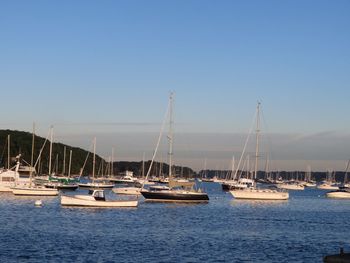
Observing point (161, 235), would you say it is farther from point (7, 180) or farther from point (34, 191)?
point (7, 180)

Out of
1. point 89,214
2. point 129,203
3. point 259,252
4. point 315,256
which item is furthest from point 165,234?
point 129,203

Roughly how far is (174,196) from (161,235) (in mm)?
42490

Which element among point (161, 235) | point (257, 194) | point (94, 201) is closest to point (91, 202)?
Result: point (94, 201)

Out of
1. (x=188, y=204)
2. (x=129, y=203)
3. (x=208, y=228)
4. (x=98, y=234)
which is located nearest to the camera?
(x=98, y=234)

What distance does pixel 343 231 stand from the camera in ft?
225

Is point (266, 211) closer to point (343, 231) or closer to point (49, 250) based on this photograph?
point (343, 231)

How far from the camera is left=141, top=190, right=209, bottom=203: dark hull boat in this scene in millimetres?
101562

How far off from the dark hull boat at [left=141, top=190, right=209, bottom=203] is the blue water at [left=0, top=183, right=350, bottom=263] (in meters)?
8.64

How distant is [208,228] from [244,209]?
114ft

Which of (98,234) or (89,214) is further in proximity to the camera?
(89,214)

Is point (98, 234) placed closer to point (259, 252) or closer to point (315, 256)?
point (259, 252)

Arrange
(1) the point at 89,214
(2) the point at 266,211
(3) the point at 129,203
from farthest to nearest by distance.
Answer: (2) the point at 266,211 < (3) the point at 129,203 < (1) the point at 89,214

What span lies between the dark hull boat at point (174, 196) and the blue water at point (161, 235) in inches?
340

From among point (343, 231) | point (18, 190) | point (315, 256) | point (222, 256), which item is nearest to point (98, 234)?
point (222, 256)
